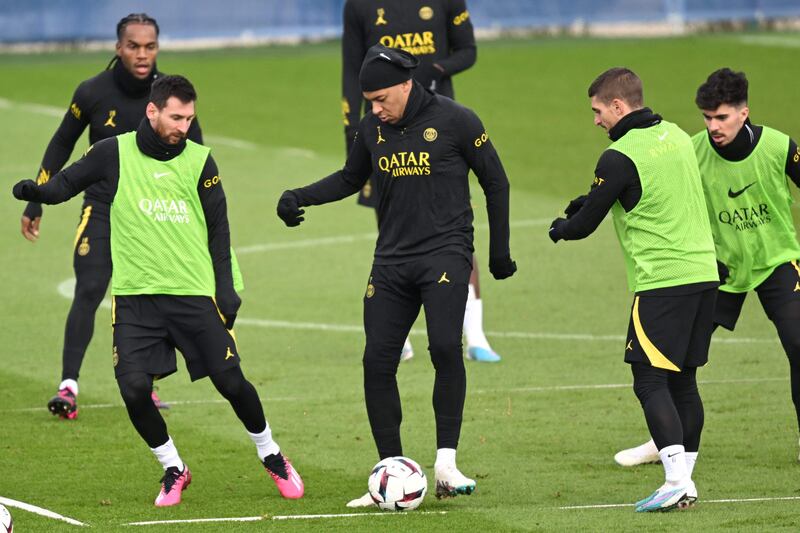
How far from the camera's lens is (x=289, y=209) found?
841 cm

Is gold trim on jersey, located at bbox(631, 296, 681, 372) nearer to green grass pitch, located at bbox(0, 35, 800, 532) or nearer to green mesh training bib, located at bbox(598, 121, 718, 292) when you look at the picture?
green mesh training bib, located at bbox(598, 121, 718, 292)

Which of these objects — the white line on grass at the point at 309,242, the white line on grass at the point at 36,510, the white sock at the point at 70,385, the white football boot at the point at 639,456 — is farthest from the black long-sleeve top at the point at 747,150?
the white line on grass at the point at 309,242

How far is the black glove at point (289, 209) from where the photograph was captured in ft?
27.6

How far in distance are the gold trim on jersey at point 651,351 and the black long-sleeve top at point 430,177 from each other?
2.47 feet

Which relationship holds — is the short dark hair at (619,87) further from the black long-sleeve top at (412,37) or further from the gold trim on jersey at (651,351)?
the black long-sleeve top at (412,37)

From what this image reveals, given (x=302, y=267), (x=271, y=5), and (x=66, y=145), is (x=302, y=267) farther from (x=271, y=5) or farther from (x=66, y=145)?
(x=271, y=5)

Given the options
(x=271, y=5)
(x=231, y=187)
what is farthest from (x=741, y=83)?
(x=271, y=5)

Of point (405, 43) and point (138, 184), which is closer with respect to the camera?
point (138, 184)

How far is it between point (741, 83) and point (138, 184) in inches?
119

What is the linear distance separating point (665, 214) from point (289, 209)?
1.83 metres

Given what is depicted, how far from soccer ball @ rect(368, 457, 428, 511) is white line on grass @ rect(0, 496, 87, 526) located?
4.54 ft

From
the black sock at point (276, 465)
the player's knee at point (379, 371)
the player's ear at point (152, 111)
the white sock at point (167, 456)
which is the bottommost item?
the black sock at point (276, 465)

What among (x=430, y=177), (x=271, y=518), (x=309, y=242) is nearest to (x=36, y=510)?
(x=271, y=518)

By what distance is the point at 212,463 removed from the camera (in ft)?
30.8
